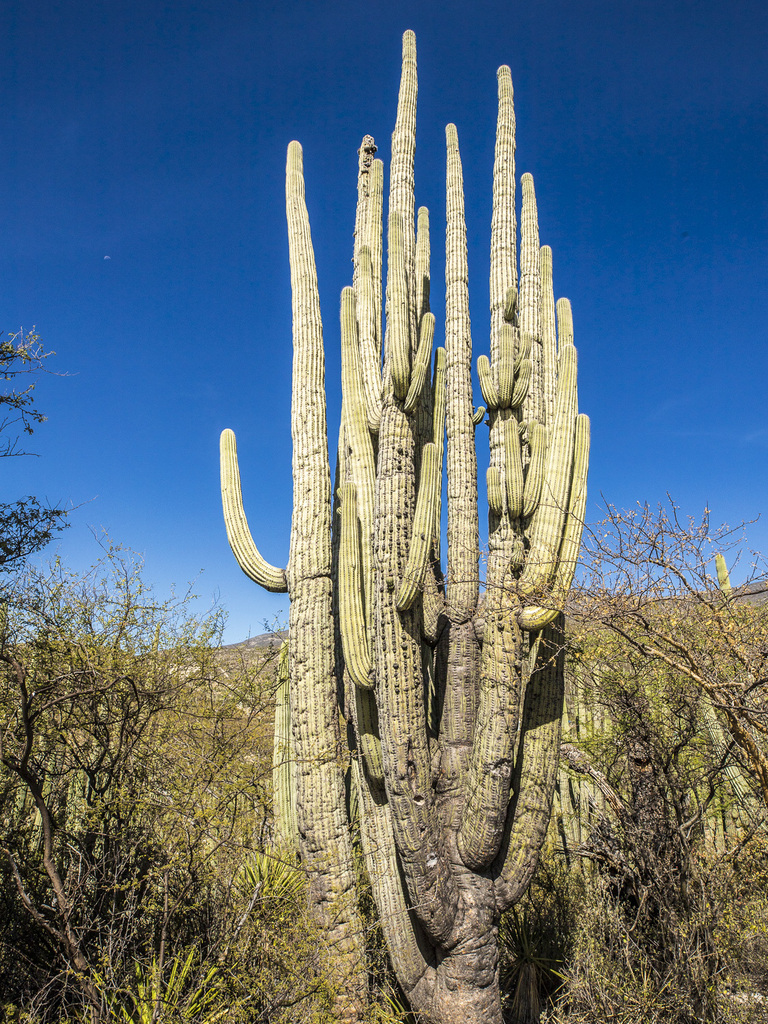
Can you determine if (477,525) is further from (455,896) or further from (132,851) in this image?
(132,851)

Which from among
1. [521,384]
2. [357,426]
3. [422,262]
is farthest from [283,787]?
[422,262]

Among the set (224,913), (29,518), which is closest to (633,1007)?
(224,913)

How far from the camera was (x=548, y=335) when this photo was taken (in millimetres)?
5773

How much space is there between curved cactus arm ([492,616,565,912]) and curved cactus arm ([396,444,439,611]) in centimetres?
112

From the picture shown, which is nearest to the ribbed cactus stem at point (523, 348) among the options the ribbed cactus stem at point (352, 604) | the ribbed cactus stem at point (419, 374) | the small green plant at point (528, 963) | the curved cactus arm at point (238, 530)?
the ribbed cactus stem at point (419, 374)

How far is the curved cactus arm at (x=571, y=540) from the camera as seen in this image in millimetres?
4305

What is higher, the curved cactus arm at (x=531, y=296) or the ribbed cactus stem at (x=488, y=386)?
the curved cactus arm at (x=531, y=296)

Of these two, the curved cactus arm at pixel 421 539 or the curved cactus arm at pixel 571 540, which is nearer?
the curved cactus arm at pixel 571 540

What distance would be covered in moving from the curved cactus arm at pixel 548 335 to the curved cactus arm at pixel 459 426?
2.31ft

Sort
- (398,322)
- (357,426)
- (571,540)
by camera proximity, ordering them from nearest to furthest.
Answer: (571,540) → (398,322) → (357,426)

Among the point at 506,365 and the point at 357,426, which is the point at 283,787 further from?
the point at 506,365

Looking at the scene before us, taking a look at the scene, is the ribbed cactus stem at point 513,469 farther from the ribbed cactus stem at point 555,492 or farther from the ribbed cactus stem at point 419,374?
the ribbed cactus stem at point 419,374

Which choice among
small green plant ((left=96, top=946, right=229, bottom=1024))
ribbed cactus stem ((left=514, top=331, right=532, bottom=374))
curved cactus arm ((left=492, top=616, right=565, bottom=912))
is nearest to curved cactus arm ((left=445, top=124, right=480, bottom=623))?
ribbed cactus stem ((left=514, top=331, right=532, bottom=374))

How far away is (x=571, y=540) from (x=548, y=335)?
221cm
